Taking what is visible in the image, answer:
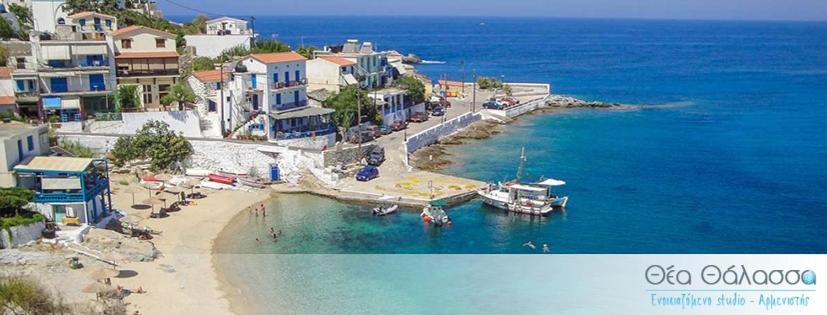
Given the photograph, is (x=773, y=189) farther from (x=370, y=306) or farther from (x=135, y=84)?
(x=135, y=84)

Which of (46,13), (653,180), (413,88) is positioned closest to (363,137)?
(413,88)

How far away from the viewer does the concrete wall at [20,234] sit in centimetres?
2938

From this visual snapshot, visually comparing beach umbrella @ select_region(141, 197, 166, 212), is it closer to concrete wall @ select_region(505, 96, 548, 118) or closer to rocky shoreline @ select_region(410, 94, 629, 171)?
rocky shoreline @ select_region(410, 94, 629, 171)

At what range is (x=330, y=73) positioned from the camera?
5875 cm

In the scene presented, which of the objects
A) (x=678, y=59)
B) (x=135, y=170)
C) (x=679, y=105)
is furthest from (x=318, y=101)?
(x=678, y=59)

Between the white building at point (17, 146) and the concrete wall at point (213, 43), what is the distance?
27.1 meters

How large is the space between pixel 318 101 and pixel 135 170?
15.8 metres

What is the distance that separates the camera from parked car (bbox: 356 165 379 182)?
4447 centimetres

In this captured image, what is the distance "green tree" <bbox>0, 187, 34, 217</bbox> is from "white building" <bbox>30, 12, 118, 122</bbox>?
16.3 metres

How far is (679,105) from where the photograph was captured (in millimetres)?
86688

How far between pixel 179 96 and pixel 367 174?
46.6 feet

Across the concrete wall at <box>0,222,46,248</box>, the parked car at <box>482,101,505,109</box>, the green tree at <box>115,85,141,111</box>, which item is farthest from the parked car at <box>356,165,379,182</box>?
the parked car at <box>482,101,505,109</box>

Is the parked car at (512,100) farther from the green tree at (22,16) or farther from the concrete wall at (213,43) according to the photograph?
the green tree at (22,16)

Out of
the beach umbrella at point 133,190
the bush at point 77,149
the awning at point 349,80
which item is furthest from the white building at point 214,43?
the beach umbrella at point 133,190
